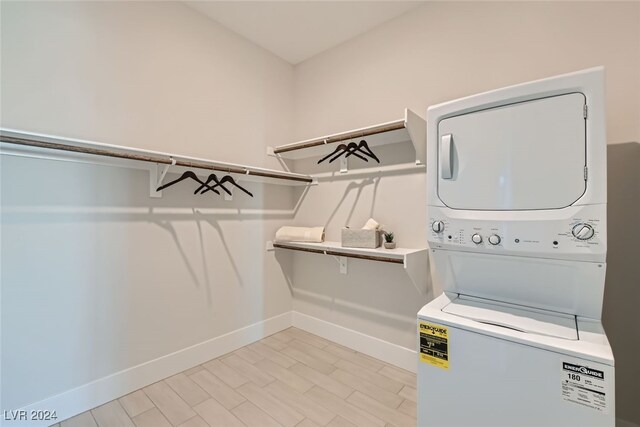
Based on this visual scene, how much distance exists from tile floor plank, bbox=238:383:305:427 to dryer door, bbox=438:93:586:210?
1323 mm

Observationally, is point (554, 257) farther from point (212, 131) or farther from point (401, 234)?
point (212, 131)

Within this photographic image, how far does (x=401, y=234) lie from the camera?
196 cm

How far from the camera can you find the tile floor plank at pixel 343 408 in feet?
4.71

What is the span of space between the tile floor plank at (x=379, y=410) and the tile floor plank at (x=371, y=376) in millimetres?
153

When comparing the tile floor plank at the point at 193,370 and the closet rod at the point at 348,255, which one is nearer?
the closet rod at the point at 348,255

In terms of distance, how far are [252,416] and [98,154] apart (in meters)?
1.54

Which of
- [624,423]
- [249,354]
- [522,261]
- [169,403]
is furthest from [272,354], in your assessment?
[624,423]

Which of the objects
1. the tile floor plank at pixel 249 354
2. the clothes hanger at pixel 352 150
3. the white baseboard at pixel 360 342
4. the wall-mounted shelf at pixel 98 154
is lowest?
the tile floor plank at pixel 249 354

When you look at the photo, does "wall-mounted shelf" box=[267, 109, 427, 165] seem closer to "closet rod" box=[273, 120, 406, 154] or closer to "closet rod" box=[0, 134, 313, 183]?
"closet rod" box=[273, 120, 406, 154]

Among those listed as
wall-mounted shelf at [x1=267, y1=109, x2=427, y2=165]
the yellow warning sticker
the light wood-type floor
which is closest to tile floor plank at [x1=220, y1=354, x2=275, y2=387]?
the light wood-type floor

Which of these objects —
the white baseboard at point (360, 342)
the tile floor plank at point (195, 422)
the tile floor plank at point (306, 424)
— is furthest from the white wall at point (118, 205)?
the tile floor plank at point (306, 424)

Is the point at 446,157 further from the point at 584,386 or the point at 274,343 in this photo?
the point at 274,343

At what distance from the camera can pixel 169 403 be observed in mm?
1566

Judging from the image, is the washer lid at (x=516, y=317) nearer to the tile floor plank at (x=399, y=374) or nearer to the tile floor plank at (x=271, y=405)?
the tile floor plank at (x=399, y=374)
